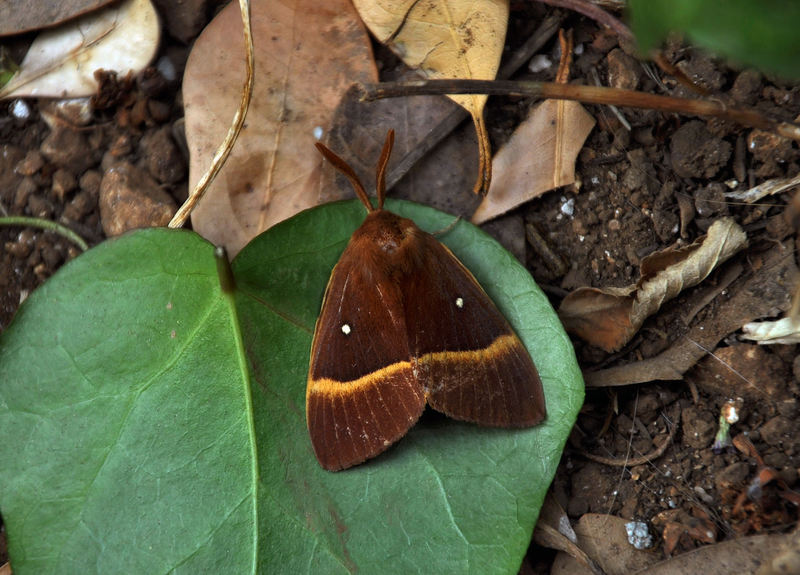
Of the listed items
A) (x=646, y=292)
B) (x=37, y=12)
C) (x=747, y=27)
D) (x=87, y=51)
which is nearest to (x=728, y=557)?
(x=646, y=292)

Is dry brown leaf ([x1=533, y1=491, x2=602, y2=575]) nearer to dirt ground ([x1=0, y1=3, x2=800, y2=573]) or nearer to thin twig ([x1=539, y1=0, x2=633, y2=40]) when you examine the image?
dirt ground ([x1=0, y1=3, x2=800, y2=573])

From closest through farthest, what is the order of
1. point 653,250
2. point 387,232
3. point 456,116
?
point 387,232 < point 653,250 < point 456,116

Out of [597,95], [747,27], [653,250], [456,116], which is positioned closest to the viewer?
[747,27]

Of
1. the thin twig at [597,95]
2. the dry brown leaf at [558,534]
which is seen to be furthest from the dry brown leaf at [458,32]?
the dry brown leaf at [558,534]

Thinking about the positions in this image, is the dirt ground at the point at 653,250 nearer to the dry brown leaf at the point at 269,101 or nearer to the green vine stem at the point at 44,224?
the green vine stem at the point at 44,224

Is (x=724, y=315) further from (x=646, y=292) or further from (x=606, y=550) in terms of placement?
(x=606, y=550)

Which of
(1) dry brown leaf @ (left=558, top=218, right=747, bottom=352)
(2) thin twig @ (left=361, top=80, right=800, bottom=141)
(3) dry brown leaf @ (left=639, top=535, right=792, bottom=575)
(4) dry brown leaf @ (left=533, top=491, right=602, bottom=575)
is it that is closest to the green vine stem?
(2) thin twig @ (left=361, top=80, right=800, bottom=141)
